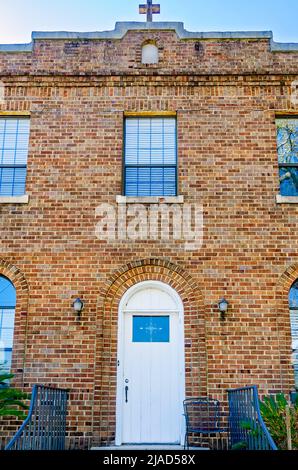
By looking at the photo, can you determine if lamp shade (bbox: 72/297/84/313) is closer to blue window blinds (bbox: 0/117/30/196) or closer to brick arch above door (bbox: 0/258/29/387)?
brick arch above door (bbox: 0/258/29/387)

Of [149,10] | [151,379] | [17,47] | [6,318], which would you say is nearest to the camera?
[151,379]

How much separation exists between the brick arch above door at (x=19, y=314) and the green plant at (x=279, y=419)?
3.95 m

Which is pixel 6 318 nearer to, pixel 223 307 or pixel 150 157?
pixel 223 307

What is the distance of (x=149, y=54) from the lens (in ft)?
35.1

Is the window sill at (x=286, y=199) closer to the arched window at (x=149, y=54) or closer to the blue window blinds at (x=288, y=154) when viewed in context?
the blue window blinds at (x=288, y=154)

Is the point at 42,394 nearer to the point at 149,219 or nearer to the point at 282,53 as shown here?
the point at 149,219

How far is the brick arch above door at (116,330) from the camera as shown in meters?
8.68

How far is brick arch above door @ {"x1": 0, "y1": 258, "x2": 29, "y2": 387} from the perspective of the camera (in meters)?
8.88

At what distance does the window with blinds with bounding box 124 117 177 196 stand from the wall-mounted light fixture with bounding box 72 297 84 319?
2241 millimetres

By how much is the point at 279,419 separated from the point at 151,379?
86.9 inches

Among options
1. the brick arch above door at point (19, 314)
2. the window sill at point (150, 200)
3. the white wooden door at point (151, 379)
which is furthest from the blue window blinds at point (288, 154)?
the brick arch above door at point (19, 314)

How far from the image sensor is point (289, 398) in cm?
862

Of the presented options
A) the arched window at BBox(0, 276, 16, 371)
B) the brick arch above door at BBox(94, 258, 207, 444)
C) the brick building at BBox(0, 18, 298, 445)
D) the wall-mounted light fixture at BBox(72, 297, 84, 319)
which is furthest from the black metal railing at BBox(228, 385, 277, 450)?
the arched window at BBox(0, 276, 16, 371)

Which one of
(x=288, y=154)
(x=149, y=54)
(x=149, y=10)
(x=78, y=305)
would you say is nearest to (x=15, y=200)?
(x=78, y=305)
